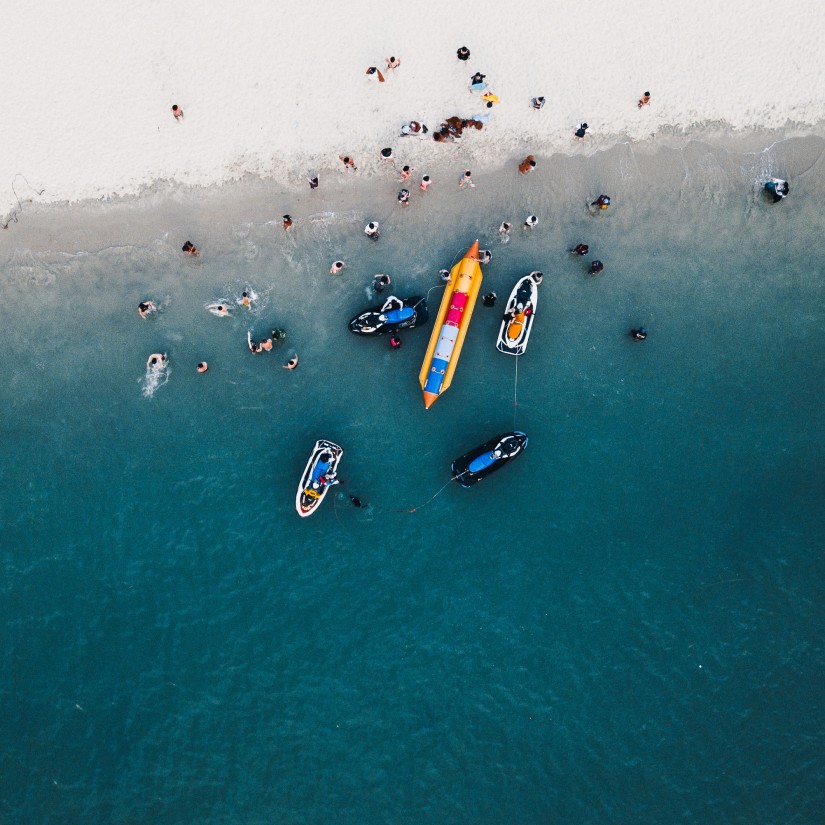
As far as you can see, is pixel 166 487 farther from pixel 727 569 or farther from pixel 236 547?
pixel 727 569

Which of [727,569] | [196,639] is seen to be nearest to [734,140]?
[727,569]

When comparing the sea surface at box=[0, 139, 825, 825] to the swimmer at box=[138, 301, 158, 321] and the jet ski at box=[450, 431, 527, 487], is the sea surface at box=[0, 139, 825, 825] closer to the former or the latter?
the swimmer at box=[138, 301, 158, 321]

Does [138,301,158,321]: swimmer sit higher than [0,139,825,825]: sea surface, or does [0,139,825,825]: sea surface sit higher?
[138,301,158,321]: swimmer

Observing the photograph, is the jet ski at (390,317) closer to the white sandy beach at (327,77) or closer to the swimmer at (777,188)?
the white sandy beach at (327,77)

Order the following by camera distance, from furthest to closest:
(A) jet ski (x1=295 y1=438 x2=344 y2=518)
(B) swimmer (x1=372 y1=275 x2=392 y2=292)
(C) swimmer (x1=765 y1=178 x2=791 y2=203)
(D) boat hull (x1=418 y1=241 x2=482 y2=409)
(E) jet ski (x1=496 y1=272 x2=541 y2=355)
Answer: (C) swimmer (x1=765 y1=178 x2=791 y2=203) < (B) swimmer (x1=372 y1=275 x2=392 y2=292) < (E) jet ski (x1=496 y1=272 x2=541 y2=355) < (A) jet ski (x1=295 y1=438 x2=344 y2=518) < (D) boat hull (x1=418 y1=241 x2=482 y2=409)

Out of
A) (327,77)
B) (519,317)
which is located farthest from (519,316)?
(327,77)

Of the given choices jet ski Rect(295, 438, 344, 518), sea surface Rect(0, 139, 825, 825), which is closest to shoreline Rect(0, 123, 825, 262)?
sea surface Rect(0, 139, 825, 825)

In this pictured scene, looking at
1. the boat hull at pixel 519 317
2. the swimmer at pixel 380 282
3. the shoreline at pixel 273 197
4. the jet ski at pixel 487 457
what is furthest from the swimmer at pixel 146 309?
the boat hull at pixel 519 317
